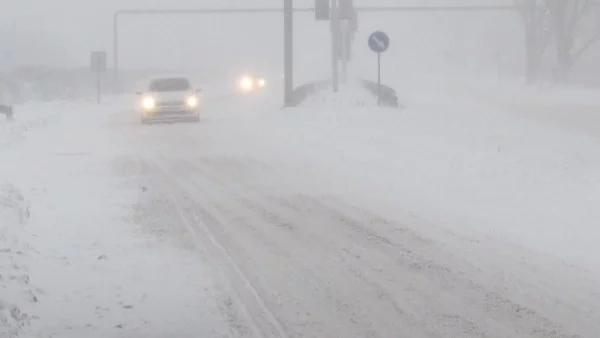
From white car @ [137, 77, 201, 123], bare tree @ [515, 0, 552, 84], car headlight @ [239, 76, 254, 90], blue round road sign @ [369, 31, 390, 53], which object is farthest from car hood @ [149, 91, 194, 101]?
car headlight @ [239, 76, 254, 90]

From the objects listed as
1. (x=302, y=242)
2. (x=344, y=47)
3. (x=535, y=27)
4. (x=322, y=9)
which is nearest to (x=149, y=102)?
(x=322, y=9)

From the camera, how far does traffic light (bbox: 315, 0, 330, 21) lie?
3616cm

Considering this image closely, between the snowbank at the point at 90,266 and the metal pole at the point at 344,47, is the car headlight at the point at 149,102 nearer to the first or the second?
the metal pole at the point at 344,47

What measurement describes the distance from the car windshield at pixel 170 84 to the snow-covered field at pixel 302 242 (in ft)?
43.2

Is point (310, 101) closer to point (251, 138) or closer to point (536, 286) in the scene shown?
point (251, 138)

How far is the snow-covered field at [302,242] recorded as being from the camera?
24.2 feet

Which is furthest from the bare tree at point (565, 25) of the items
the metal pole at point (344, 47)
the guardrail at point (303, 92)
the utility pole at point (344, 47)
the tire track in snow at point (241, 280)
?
the tire track in snow at point (241, 280)

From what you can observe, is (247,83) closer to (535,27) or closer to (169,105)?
(535,27)

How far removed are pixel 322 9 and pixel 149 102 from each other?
7.60m

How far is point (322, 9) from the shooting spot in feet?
119

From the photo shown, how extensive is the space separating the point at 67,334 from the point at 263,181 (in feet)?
29.2

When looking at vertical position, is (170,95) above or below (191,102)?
above

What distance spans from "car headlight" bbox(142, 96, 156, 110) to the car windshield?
104 centimetres

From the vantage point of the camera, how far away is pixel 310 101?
3550cm
